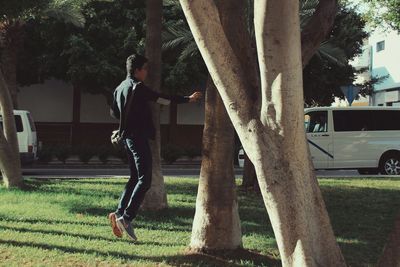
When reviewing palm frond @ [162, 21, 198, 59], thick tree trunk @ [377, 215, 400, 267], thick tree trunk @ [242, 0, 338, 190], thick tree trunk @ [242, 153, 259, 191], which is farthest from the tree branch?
palm frond @ [162, 21, 198, 59]

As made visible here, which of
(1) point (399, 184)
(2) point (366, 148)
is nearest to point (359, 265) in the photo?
(1) point (399, 184)

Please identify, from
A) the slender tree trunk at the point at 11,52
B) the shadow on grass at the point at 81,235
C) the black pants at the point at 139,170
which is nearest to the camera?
the black pants at the point at 139,170

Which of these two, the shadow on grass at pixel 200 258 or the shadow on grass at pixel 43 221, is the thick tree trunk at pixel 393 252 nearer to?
the shadow on grass at pixel 200 258

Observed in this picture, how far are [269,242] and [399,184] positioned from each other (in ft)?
22.4

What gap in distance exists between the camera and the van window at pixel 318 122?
16062 millimetres

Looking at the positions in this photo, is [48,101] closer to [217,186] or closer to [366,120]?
[366,120]

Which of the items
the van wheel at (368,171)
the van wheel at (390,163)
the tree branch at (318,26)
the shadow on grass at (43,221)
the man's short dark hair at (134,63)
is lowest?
the shadow on grass at (43,221)

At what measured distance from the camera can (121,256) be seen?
5715mm

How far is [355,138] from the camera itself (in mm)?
16250

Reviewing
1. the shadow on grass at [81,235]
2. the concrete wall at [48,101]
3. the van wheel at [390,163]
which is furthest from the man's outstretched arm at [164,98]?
the concrete wall at [48,101]

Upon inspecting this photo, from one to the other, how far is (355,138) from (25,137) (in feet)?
33.3

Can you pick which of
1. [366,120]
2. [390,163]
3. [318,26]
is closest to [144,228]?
[318,26]

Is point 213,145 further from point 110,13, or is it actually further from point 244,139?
point 110,13

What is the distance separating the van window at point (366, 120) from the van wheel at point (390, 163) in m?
→ 0.85
